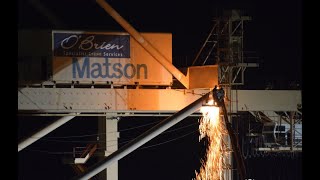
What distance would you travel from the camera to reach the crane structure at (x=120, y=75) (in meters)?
22.5

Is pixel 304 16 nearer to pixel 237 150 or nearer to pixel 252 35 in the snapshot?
pixel 237 150

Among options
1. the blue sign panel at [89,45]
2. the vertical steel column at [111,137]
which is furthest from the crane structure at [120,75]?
the vertical steel column at [111,137]

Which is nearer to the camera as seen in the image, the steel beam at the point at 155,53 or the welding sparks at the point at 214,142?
the welding sparks at the point at 214,142

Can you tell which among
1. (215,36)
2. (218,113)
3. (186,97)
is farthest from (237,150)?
(215,36)

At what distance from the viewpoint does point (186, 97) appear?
2331cm

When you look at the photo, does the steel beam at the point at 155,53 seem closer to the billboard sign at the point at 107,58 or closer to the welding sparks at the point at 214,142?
the billboard sign at the point at 107,58

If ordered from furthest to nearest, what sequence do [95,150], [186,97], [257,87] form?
[257,87] < [95,150] < [186,97]

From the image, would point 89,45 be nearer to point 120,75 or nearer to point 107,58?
point 107,58

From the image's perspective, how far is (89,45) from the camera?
2317 centimetres

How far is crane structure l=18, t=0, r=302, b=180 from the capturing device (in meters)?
22.5

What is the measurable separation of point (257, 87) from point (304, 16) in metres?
18.0

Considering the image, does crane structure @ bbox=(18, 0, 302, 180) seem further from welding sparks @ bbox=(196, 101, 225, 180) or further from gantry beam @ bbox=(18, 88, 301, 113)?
welding sparks @ bbox=(196, 101, 225, 180)

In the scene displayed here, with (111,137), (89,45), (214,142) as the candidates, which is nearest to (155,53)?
(89,45)

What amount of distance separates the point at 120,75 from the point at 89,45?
1.41 m
